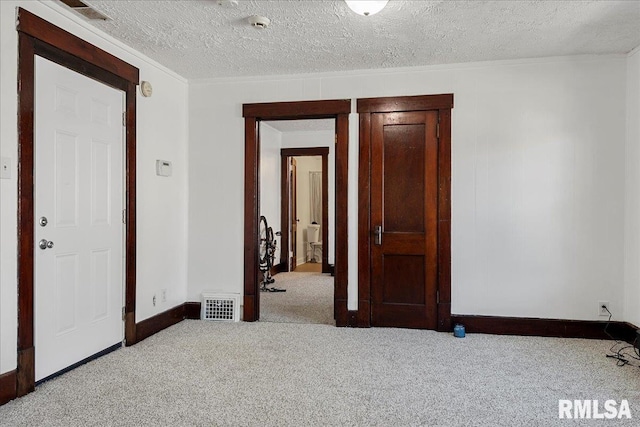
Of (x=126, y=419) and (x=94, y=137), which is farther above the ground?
(x=94, y=137)

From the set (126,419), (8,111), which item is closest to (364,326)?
(126,419)

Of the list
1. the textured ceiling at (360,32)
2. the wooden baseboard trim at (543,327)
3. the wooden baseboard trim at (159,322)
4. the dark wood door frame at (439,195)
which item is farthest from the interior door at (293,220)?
the wooden baseboard trim at (543,327)

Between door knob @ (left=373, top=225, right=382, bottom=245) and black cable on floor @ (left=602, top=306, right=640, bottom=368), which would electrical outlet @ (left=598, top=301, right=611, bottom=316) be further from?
door knob @ (left=373, top=225, right=382, bottom=245)

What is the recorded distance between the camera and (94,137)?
10.4 feet

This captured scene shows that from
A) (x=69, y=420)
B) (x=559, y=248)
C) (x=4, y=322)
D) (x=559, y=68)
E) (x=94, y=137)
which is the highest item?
(x=559, y=68)

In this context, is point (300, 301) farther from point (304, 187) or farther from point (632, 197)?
point (304, 187)

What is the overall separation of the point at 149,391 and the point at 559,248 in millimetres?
3459

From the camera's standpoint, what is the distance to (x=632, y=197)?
3566mm

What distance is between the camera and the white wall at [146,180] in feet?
8.06

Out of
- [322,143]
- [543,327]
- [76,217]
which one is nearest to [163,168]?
[76,217]

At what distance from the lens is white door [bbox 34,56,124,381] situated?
8.95 ft

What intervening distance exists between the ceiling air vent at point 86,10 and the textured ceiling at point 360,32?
0.06 metres

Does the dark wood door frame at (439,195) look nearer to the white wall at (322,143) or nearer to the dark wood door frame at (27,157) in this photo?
the dark wood door frame at (27,157)

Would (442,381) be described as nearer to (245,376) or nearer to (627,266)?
(245,376)
